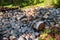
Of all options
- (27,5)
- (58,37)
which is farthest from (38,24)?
(27,5)

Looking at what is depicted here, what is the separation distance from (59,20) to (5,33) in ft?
10.9

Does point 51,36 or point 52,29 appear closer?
point 51,36

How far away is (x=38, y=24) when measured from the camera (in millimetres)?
10336

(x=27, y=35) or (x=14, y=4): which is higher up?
(x=27, y=35)

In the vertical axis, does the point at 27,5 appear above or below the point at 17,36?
below

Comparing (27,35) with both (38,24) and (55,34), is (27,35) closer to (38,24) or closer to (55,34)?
(38,24)

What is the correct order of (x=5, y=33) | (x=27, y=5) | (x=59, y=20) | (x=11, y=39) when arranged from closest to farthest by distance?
(x=11, y=39), (x=5, y=33), (x=59, y=20), (x=27, y=5)

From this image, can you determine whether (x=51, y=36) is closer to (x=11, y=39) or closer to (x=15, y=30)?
(x=11, y=39)

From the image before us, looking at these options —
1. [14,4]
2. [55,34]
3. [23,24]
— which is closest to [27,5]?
[14,4]

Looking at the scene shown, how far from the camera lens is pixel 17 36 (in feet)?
33.8

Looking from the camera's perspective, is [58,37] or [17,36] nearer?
[58,37]

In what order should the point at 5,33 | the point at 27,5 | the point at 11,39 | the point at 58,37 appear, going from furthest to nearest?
the point at 27,5 → the point at 5,33 → the point at 11,39 → the point at 58,37

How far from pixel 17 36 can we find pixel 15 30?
110 cm

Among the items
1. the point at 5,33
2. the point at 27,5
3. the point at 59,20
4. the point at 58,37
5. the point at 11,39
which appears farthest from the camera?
the point at 27,5
